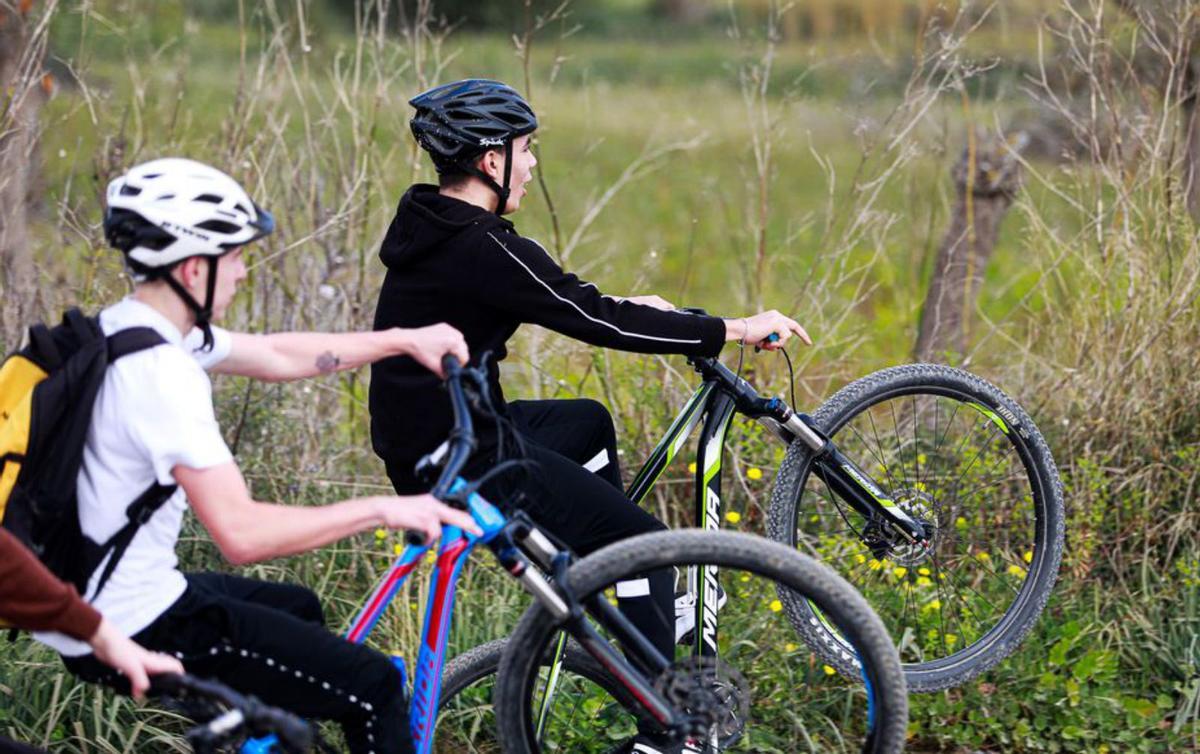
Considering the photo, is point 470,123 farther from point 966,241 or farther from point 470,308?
point 966,241

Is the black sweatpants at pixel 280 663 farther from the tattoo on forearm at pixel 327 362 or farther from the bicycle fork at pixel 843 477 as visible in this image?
the bicycle fork at pixel 843 477

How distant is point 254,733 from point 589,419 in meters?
1.46

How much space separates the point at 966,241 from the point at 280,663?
4466 millimetres

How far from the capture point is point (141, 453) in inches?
114

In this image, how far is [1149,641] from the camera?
475 cm

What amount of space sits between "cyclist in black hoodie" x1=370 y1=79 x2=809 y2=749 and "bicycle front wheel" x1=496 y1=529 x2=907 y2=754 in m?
0.25

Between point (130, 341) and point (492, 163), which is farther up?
point (492, 163)

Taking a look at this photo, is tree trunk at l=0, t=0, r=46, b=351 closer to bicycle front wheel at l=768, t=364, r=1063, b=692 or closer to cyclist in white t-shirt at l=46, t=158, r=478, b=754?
cyclist in white t-shirt at l=46, t=158, r=478, b=754

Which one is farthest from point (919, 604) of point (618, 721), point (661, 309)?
point (661, 309)

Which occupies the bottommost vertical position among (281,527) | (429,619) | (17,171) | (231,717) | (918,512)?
(231,717)

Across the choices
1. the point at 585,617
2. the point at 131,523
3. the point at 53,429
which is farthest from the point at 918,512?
the point at 53,429

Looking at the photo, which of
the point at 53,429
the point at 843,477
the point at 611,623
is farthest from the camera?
the point at 843,477

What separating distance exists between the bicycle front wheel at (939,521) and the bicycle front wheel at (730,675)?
10.2 inches

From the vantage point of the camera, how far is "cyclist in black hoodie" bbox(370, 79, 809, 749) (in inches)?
145
